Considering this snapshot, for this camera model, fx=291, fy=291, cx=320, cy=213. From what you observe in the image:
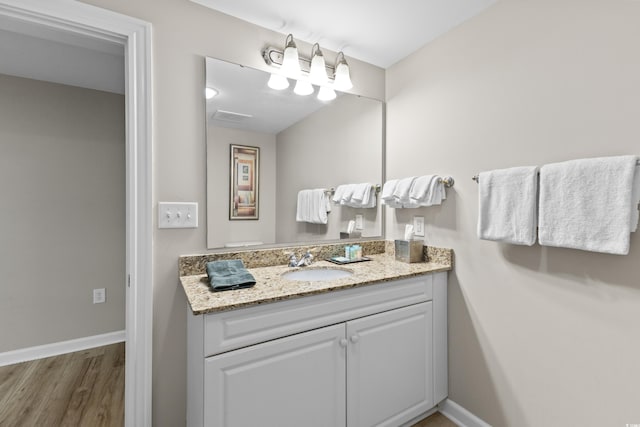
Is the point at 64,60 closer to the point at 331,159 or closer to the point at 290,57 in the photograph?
the point at 290,57

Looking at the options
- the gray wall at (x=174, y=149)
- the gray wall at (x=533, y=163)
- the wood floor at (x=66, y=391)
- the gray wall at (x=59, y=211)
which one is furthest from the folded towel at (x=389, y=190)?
the gray wall at (x=59, y=211)

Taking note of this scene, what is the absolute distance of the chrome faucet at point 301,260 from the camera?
66.3 inches

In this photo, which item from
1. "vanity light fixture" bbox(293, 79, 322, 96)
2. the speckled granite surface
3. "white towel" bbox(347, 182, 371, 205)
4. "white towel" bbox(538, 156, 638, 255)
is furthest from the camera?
"white towel" bbox(347, 182, 371, 205)

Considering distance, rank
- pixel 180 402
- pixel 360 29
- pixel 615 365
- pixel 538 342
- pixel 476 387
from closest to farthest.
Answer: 1. pixel 615 365
2. pixel 538 342
3. pixel 180 402
4. pixel 476 387
5. pixel 360 29

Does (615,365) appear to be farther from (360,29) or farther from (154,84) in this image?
(154,84)

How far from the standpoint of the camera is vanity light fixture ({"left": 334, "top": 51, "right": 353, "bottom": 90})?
1.79 m

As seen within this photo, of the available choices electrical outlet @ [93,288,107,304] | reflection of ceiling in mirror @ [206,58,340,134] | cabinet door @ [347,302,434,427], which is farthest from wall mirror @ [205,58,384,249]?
electrical outlet @ [93,288,107,304]

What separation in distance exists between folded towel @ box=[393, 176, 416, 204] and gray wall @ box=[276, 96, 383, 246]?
0.27 m

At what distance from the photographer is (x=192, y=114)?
4.83ft

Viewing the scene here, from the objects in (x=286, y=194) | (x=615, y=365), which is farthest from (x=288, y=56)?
(x=615, y=365)

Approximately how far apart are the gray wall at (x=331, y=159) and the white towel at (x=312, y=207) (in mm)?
31

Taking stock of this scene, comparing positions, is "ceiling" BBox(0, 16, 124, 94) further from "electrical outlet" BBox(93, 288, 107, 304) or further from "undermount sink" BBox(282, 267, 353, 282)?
"electrical outlet" BBox(93, 288, 107, 304)

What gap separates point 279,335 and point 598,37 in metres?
1.70

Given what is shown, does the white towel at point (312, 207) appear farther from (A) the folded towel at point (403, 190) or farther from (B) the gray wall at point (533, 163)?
(B) the gray wall at point (533, 163)
